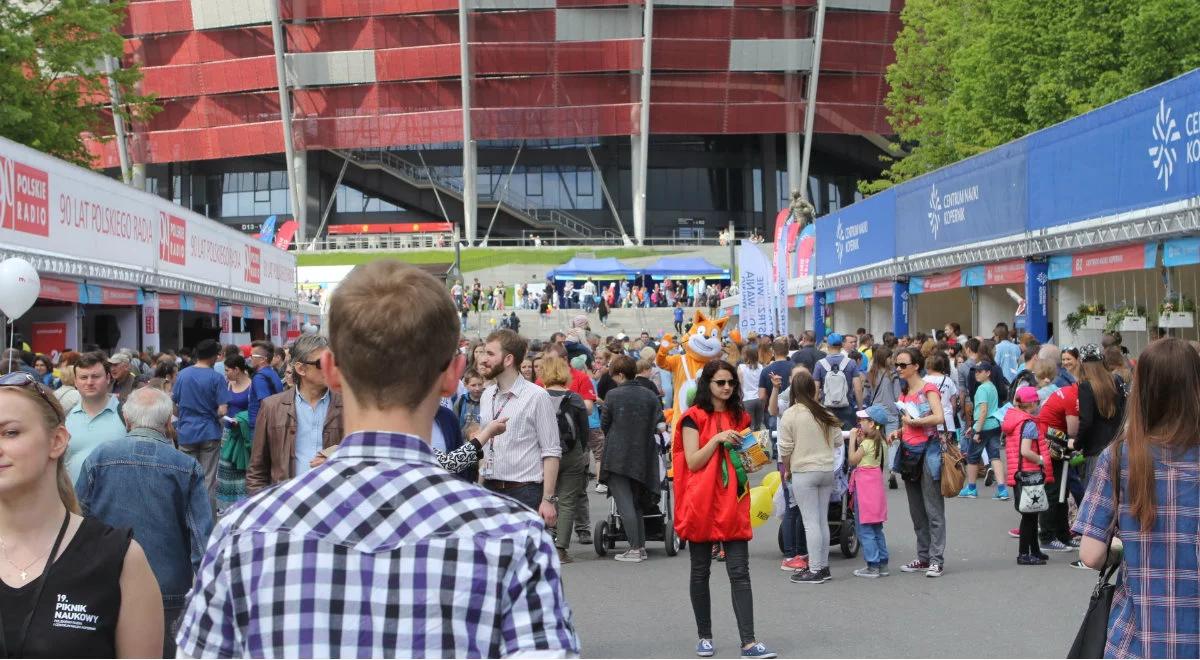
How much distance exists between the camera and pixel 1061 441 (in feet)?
32.7

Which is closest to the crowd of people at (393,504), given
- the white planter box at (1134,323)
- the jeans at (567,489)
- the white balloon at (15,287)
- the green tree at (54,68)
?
the jeans at (567,489)

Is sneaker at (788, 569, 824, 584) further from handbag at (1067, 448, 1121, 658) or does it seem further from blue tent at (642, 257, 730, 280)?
blue tent at (642, 257, 730, 280)

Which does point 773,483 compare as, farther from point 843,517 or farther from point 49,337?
point 49,337

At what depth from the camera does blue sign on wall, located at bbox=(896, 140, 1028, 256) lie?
22250 mm

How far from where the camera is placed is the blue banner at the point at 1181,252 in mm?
16281

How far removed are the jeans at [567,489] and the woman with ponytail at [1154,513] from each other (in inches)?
285

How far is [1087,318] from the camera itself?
66.9 feet

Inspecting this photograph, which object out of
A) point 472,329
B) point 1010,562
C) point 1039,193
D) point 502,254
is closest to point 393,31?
point 502,254

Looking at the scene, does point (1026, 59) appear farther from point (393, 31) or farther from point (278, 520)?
point (393, 31)

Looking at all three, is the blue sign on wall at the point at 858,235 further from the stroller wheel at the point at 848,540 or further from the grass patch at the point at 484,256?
the grass patch at the point at 484,256

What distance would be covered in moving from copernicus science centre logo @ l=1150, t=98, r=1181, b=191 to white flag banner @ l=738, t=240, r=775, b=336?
9.47m

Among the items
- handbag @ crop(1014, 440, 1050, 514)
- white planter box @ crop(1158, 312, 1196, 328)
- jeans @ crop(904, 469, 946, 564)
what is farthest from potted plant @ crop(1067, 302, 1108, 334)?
jeans @ crop(904, 469, 946, 564)

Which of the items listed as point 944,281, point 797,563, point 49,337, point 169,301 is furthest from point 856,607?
point 169,301

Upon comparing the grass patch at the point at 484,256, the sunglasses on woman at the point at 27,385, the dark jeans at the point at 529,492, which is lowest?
the dark jeans at the point at 529,492
